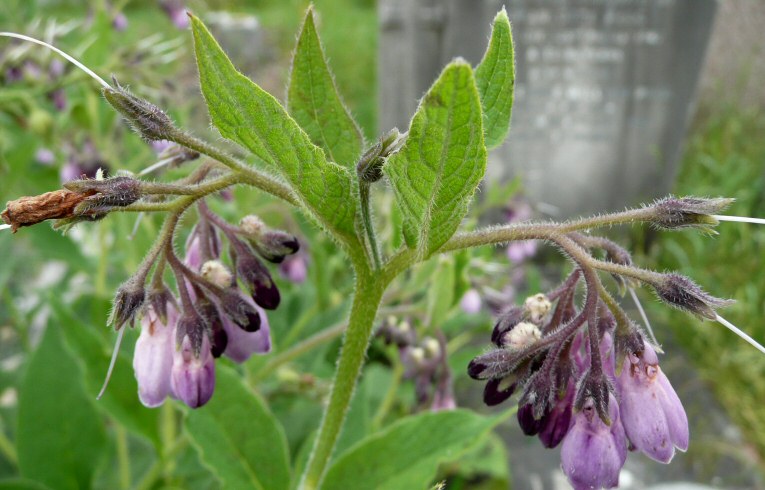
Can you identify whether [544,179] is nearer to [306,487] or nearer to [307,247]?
[307,247]

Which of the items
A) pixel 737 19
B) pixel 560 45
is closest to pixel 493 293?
pixel 560 45

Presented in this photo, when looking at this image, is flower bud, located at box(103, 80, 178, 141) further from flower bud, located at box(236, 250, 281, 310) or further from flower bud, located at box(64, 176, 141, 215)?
flower bud, located at box(236, 250, 281, 310)

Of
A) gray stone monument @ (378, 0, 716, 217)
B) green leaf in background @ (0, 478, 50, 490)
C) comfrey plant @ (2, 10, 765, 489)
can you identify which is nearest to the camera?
comfrey plant @ (2, 10, 765, 489)

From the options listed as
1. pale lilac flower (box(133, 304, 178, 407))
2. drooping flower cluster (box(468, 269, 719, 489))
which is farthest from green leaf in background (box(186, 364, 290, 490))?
drooping flower cluster (box(468, 269, 719, 489))

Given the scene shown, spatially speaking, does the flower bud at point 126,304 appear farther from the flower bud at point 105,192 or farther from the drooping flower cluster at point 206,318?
the flower bud at point 105,192

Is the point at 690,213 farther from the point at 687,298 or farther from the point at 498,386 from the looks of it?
the point at 498,386

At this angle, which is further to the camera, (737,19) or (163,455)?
(737,19)
